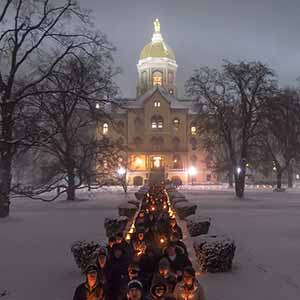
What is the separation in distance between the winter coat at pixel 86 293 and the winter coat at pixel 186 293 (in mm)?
1443

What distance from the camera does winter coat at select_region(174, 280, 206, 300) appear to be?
28.9ft

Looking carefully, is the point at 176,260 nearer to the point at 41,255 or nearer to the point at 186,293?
the point at 186,293

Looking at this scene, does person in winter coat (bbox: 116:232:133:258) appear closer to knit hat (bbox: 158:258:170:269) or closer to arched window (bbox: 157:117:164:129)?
knit hat (bbox: 158:258:170:269)

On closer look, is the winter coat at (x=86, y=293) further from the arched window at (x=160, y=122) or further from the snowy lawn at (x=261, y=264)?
the arched window at (x=160, y=122)

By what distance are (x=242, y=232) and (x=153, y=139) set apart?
248 feet

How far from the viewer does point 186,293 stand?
884 cm

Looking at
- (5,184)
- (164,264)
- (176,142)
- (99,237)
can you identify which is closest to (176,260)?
(164,264)

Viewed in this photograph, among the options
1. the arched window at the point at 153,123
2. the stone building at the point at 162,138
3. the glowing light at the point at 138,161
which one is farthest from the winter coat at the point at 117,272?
the arched window at the point at 153,123

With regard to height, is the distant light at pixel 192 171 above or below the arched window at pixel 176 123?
below

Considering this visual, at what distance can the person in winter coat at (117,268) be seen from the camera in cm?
916

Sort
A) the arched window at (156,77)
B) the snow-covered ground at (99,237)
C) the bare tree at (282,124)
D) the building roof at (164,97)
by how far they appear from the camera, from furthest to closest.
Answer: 1. the arched window at (156,77)
2. the building roof at (164,97)
3. the bare tree at (282,124)
4. the snow-covered ground at (99,237)

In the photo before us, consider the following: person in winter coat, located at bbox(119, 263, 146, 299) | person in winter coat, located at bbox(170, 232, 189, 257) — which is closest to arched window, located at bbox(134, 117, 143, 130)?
person in winter coat, located at bbox(170, 232, 189, 257)

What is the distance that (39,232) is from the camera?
2091cm

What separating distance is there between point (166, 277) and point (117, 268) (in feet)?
3.57
